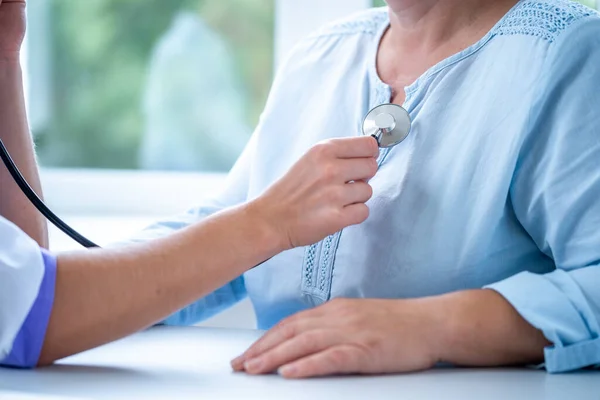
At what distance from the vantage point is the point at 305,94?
1.49 m

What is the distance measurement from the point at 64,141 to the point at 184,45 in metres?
0.47

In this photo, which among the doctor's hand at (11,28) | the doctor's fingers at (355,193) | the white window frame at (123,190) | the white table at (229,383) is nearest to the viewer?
the white table at (229,383)

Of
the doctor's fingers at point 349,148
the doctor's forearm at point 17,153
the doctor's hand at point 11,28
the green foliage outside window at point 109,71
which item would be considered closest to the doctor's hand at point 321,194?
the doctor's fingers at point 349,148

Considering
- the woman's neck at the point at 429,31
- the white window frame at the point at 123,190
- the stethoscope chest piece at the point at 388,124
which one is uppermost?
the woman's neck at the point at 429,31

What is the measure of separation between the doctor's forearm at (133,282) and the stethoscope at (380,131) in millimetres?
213

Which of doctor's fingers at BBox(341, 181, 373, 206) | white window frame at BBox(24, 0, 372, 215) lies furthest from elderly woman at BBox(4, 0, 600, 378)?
white window frame at BBox(24, 0, 372, 215)

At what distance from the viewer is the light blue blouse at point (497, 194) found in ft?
3.51

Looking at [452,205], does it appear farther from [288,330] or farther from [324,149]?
[288,330]

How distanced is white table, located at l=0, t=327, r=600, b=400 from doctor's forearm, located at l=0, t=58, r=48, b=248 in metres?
0.33

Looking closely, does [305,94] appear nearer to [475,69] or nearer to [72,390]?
[475,69]

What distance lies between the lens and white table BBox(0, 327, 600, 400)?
35.6 inches

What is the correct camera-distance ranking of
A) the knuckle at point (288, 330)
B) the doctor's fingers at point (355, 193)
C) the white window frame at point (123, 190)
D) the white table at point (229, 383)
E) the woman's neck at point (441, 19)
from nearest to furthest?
the white table at point (229, 383)
the knuckle at point (288, 330)
the doctor's fingers at point (355, 193)
the woman's neck at point (441, 19)
the white window frame at point (123, 190)

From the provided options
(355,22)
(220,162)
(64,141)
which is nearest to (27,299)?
(355,22)

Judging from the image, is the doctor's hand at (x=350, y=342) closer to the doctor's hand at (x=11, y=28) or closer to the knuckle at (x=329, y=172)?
the knuckle at (x=329, y=172)
